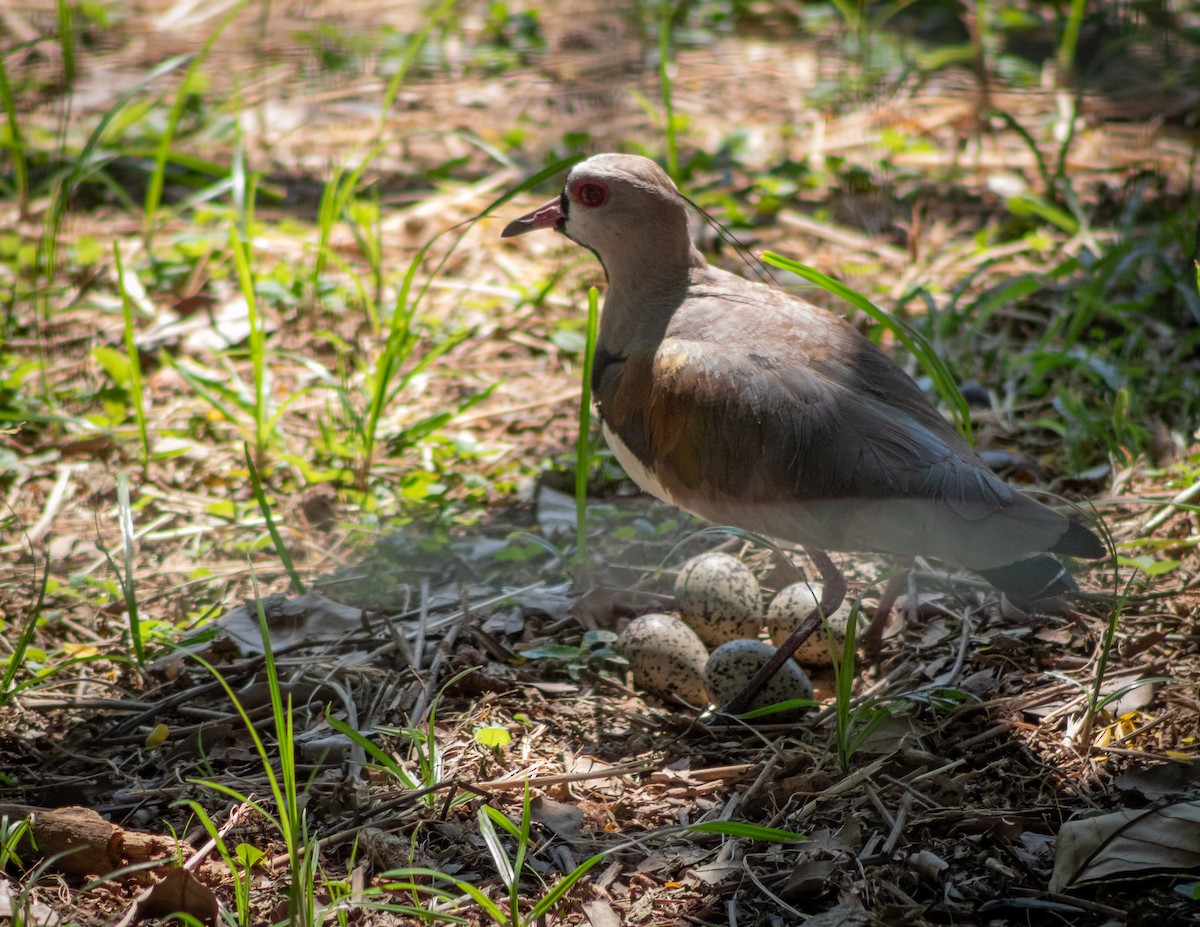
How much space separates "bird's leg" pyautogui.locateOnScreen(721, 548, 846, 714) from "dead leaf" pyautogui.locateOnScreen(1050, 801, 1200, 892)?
0.76m

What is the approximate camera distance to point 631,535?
3.74 metres

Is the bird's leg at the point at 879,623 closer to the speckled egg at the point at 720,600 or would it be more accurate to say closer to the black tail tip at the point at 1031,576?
the speckled egg at the point at 720,600

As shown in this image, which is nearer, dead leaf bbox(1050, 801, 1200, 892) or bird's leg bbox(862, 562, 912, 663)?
dead leaf bbox(1050, 801, 1200, 892)

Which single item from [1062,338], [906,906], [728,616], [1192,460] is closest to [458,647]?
[728,616]

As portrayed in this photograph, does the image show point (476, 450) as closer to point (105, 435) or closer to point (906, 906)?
point (105, 435)


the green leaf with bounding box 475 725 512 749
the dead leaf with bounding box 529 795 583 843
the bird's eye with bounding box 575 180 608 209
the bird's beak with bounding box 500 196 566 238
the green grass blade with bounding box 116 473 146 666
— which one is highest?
the bird's eye with bounding box 575 180 608 209

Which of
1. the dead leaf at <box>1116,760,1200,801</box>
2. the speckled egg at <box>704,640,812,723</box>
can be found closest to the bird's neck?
the speckled egg at <box>704,640,812,723</box>

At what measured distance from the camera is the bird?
2688 mm

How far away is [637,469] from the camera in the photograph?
3.18m

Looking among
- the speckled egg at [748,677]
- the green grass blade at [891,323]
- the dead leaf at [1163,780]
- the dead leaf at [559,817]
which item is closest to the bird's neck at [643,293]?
the green grass blade at [891,323]

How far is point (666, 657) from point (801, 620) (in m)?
0.41

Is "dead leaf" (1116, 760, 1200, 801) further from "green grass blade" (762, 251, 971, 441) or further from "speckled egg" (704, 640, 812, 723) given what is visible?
"green grass blade" (762, 251, 971, 441)

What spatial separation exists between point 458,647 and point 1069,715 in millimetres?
1577

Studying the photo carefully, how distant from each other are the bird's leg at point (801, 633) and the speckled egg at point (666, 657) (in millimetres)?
140
